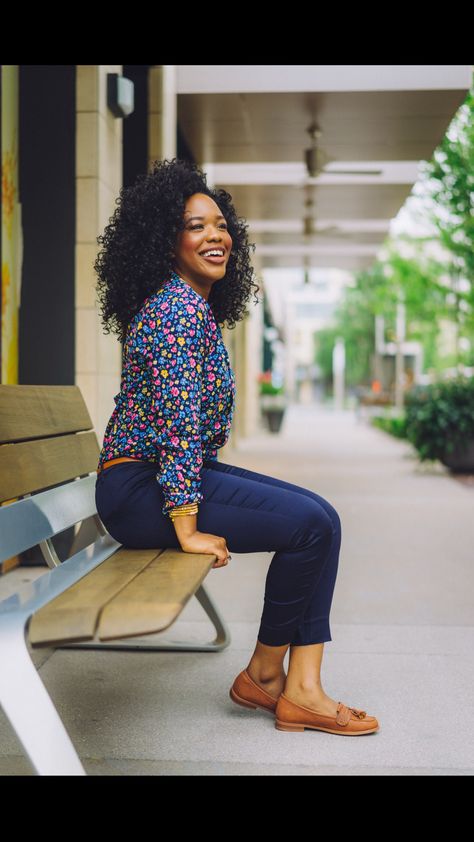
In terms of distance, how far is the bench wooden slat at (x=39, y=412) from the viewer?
123 inches

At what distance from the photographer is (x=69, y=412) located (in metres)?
3.92

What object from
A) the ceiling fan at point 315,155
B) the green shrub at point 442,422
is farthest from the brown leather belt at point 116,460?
the green shrub at point 442,422

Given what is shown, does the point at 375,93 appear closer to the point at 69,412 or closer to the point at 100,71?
the point at 100,71

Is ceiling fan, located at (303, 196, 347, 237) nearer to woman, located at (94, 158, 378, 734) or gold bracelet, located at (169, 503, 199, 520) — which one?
woman, located at (94, 158, 378, 734)

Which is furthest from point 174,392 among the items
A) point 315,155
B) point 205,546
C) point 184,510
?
point 315,155

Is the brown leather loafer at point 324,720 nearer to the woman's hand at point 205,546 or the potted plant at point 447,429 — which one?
the woman's hand at point 205,546

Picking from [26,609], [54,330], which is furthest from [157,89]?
[26,609]

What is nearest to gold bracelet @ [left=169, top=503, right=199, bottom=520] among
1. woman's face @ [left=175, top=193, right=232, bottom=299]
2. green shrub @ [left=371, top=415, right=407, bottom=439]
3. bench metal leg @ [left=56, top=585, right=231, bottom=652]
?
woman's face @ [left=175, top=193, right=232, bottom=299]

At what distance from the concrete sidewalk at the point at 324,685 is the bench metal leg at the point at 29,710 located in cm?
63

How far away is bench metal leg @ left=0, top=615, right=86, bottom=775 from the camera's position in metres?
2.27

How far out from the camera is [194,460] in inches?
114

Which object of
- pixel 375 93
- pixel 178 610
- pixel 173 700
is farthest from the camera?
pixel 375 93
